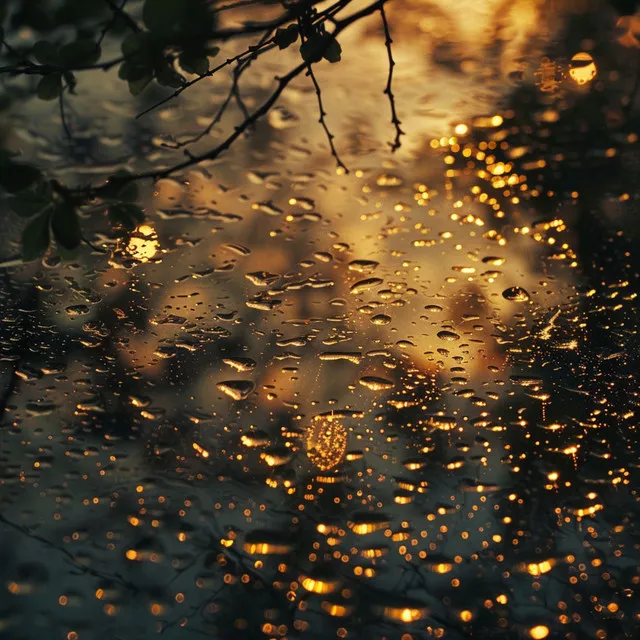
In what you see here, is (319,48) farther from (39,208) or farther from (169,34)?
(39,208)

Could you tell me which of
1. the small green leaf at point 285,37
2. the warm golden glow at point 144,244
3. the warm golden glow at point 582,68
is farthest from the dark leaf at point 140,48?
the warm golden glow at point 582,68

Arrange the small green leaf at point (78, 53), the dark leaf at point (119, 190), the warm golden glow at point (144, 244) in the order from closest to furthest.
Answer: the dark leaf at point (119, 190) < the small green leaf at point (78, 53) < the warm golden glow at point (144, 244)

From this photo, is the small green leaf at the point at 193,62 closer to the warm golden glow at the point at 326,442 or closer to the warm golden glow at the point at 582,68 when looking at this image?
the warm golden glow at the point at 326,442

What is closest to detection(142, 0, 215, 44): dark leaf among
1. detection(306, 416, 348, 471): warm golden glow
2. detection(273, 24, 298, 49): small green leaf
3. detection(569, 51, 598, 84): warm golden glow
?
detection(273, 24, 298, 49): small green leaf

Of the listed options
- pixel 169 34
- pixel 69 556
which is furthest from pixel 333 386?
pixel 169 34

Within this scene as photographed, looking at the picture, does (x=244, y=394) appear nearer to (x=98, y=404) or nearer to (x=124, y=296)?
(x=98, y=404)

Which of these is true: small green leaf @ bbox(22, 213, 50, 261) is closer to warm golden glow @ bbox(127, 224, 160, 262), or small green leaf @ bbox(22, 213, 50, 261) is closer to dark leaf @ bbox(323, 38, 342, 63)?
dark leaf @ bbox(323, 38, 342, 63)
